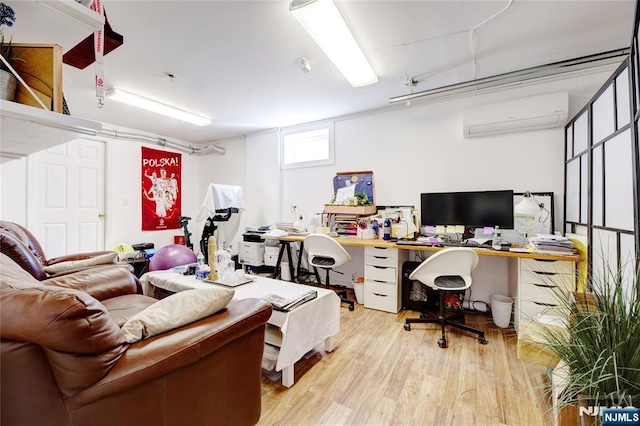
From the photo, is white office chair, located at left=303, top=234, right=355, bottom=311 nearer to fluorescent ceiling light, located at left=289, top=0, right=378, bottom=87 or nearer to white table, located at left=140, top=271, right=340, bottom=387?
white table, located at left=140, top=271, right=340, bottom=387

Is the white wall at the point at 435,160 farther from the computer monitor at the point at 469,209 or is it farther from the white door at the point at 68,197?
the white door at the point at 68,197

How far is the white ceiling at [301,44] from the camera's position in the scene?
1.75 m

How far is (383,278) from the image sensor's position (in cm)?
293

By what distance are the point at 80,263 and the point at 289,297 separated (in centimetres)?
186

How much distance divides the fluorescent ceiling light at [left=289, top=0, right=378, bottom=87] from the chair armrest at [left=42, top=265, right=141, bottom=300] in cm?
239

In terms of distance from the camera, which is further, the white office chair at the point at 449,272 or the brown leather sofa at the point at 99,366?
the white office chair at the point at 449,272

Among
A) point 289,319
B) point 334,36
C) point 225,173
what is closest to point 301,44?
point 334,36

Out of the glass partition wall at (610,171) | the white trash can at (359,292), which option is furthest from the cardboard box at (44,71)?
the white trash can at (359,292)

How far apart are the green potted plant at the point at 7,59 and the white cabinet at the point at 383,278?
2.80 m

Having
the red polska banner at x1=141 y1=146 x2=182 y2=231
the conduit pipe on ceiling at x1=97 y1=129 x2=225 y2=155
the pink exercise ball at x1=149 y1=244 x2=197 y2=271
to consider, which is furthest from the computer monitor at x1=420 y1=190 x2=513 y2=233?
the red polska banner at x1=141 y1=146 x2=182 y2=231

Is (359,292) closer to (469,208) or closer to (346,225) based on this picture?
(346,225)

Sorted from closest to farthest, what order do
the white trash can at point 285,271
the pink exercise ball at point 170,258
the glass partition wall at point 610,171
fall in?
1. the glass partition wall at point 610,171
2. the pink exercise ball at point 170,258
3. the white trash can at point 285,271

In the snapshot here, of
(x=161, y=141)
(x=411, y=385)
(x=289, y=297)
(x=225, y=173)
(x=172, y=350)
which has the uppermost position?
(x=161, y=141)

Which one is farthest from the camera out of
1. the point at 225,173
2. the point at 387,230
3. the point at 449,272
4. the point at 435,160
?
the point at 225,173
